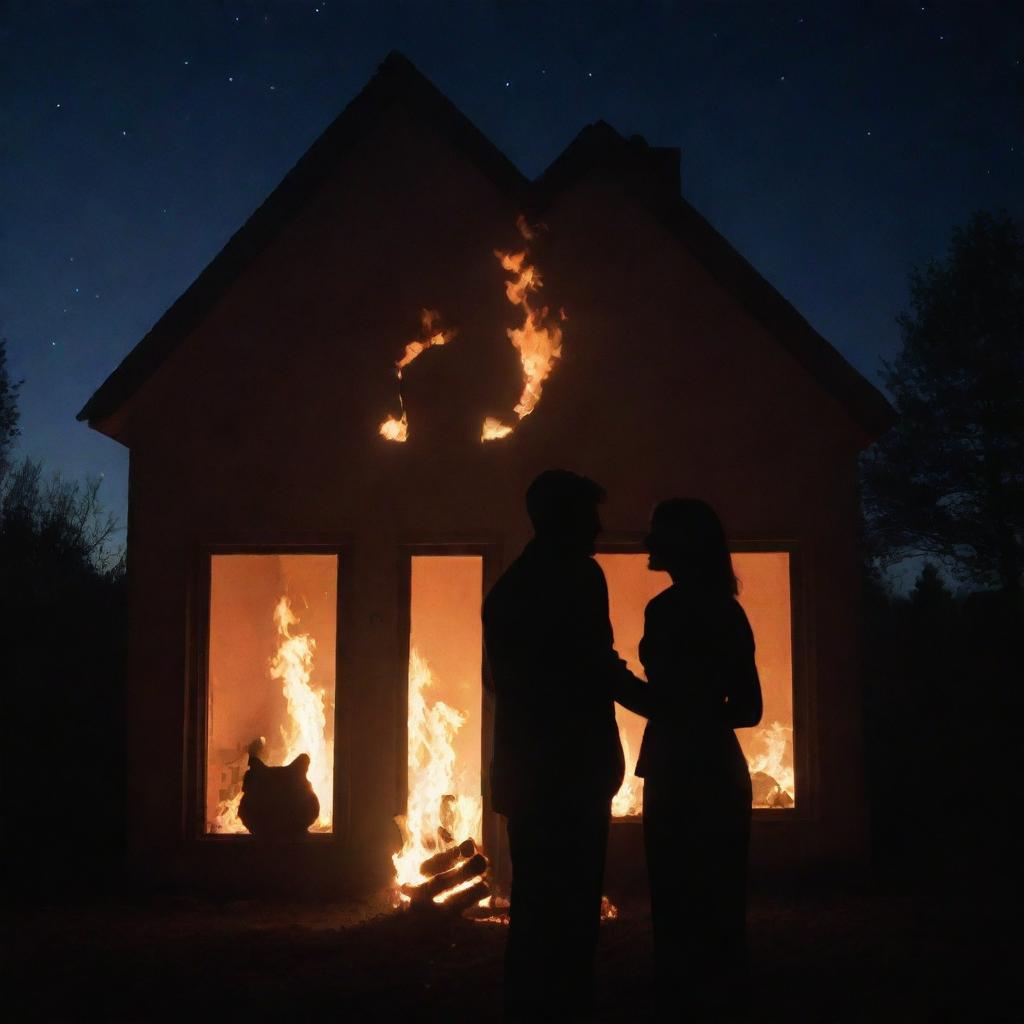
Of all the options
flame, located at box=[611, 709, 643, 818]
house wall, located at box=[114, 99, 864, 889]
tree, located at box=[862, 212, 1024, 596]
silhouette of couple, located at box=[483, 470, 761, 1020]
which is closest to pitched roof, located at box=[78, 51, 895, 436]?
house wall, located at box=[114, 99, 864, 889]

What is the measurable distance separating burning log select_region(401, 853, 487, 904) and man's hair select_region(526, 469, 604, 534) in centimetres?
338

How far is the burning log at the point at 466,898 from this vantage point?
20.7 ft

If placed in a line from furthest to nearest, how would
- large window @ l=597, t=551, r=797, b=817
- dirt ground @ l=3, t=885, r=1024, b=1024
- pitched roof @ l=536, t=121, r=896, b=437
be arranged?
large window @ l=597, t=551, r=797, b=817
pitched roof @ l=536, t=121, r=896, b=437
dirt ground @ l=3, t=885, r=1024, b=1024

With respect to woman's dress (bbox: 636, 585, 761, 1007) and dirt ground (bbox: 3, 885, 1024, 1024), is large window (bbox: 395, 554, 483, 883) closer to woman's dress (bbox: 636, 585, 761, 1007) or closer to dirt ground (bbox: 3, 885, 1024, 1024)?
dirt ground (bbox: 3, 885, 1024, 1024)

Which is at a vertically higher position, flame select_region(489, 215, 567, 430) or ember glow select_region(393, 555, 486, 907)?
flame select_region(489, 215, 567, 430)

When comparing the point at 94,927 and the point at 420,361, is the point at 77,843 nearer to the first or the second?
the point at 94,927

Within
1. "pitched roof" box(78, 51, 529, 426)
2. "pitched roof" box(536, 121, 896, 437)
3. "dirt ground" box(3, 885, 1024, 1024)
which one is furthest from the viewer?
"pitched roof" box(78, 51, 529, 426)

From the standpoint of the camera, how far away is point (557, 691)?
3.83 metres

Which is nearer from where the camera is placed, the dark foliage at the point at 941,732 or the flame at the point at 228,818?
the flame at the point at 228,818

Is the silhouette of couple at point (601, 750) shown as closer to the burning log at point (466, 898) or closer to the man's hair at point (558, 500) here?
the man's hair at point (558, 500)

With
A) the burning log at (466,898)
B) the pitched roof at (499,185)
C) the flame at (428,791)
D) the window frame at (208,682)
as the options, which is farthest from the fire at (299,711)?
the pitched roof at (499,185)

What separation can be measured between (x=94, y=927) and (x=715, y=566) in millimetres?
5133

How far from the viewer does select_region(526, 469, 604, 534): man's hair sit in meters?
3.97

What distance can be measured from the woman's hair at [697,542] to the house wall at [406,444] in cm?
356
